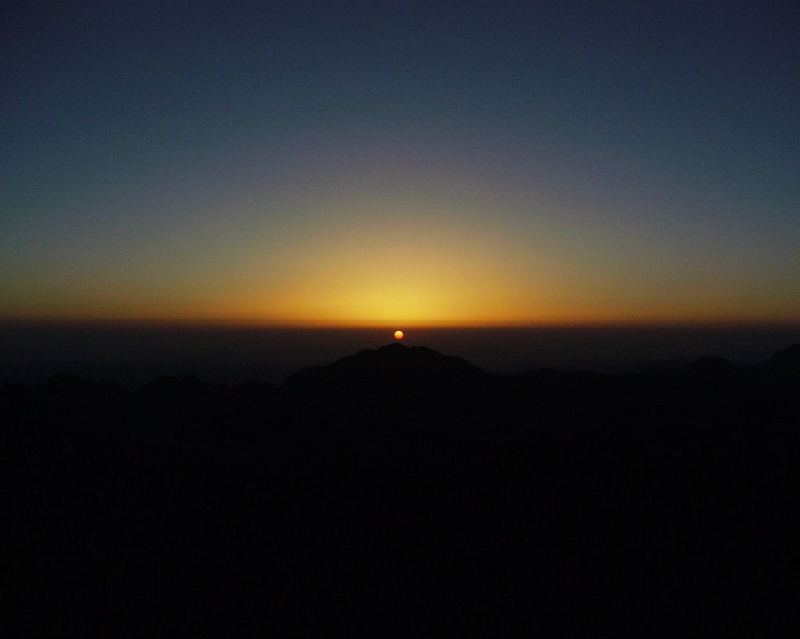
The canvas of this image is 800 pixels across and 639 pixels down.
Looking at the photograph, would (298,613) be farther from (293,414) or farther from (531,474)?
(293,414)

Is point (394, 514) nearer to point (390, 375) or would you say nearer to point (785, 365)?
point (390, 375)

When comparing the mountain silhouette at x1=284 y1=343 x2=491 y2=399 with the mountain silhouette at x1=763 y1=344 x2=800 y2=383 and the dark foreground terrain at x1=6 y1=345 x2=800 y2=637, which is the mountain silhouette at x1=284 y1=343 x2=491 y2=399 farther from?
the mountain silhouette at x1=763 y1=344 x2=800 y2=383

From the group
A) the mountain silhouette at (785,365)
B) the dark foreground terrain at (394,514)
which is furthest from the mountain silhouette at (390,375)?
the mountain silhouette at (785,365)

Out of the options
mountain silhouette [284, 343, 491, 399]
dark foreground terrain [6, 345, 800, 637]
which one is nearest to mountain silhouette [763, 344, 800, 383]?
dark foreground terrain [6, 345, 800, 637]

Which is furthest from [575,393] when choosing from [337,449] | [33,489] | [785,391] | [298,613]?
[33,489]

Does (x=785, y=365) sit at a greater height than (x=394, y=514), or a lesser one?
greater

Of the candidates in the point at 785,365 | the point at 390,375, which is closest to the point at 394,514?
the point at 390,375

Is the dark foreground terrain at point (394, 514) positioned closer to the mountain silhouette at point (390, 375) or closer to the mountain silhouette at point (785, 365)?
the mountain silhouette at point (390, 375)

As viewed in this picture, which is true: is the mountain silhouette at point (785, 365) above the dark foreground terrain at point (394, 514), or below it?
above
